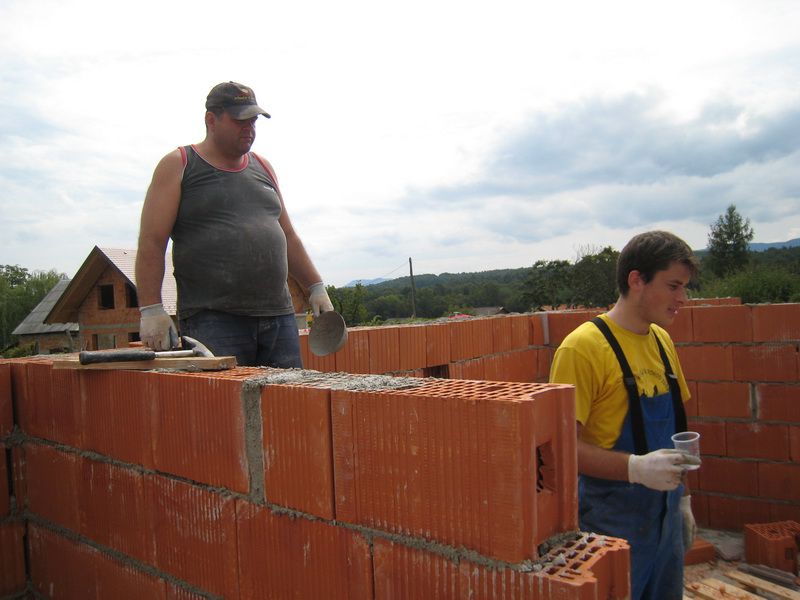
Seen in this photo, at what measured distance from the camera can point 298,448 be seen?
163cm

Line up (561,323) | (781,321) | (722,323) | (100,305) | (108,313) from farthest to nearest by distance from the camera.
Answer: (100,305) → (108,313) → (561,323) → (722,323) → (781,321)

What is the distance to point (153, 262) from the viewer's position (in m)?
2.52

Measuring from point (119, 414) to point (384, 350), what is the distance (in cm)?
249

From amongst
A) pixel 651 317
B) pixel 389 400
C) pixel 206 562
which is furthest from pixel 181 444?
pixel 651 317

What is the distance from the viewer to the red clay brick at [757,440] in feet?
18.6

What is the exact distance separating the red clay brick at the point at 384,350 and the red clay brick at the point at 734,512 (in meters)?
3.63

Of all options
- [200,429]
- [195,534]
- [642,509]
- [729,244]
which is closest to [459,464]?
[200,429]

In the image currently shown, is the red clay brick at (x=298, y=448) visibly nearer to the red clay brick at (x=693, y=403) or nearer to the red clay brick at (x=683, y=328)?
the red clay brick at (x=683, y=328)

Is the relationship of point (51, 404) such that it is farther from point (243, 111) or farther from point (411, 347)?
point (411, 347)

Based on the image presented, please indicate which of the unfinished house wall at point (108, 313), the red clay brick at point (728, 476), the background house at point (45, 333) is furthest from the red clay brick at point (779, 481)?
the background house at point (45, 333)

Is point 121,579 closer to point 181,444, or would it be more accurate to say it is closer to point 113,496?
point 113,496

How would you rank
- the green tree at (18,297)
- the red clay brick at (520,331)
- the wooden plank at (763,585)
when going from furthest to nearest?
the green tree at (18,297)
the red clay brick at (520,331)
the wooden plank at (763,585)

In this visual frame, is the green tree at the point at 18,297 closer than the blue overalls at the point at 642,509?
No

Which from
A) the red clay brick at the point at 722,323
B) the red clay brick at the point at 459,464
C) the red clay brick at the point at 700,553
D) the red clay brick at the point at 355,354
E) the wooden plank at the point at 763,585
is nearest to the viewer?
the red clay brick at the point at 459,464
